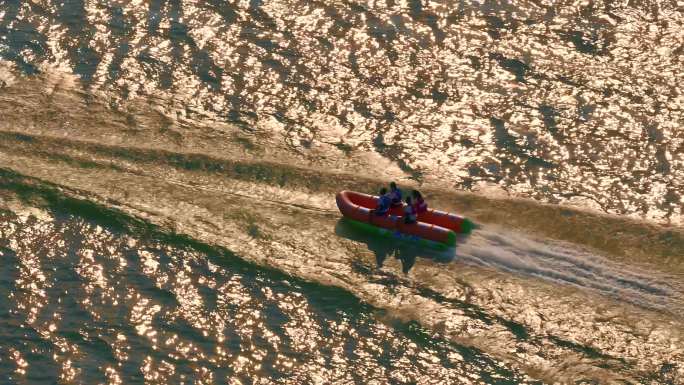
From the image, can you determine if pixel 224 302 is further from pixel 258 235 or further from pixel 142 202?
pixel 142 202

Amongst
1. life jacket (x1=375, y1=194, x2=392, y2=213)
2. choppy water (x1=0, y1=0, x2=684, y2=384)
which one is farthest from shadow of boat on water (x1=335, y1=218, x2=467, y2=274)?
life jacket (x1=375, y1=194, x2=392, y2=213)

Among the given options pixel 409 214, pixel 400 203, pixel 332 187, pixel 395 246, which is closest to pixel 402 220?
pixel 409 214

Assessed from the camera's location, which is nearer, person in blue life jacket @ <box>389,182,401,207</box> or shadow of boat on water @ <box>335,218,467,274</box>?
shadow of boat on water @ <box>335,218,467,274</box>

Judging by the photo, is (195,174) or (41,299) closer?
(41,299)

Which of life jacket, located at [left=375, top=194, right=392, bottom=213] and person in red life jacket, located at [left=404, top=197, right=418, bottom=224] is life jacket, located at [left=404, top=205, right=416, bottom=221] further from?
life jacket, located at [left=375, top=194, right=392, bottom=213]

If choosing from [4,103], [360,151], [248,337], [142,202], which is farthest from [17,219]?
[360,151]

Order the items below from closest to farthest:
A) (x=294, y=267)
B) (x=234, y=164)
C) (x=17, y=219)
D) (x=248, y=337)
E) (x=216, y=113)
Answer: (x=248, y=337) → (x=294, y=267) → (x=17, y=219) → (x=234, y=164) → (x=216, y=113)
